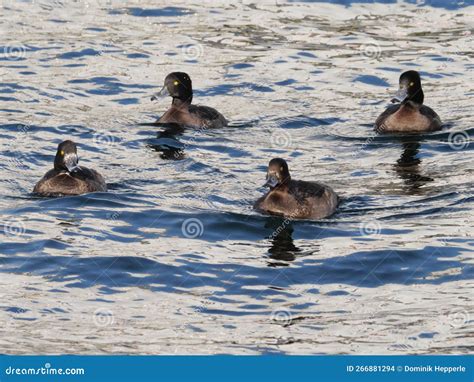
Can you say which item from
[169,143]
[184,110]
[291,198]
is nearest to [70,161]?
[291,198]

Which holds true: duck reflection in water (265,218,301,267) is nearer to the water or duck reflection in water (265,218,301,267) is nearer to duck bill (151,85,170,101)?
the water

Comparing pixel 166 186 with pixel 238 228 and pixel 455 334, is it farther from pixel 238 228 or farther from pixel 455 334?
pixel 455 334

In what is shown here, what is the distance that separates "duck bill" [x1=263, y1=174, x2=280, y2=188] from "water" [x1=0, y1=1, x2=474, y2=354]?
54 cm

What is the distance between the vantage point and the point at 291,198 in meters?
18.8

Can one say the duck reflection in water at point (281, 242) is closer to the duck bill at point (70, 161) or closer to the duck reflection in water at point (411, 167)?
the duck reflection in water at point (411, 167)

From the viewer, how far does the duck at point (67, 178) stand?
63.8ft

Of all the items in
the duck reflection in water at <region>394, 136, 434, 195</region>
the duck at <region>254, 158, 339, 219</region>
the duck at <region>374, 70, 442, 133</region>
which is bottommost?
the duck at <region>254, 158, 339, 219</region>

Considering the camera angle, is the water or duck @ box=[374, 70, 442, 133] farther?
duck @ box=[374, 70, 442, 133]

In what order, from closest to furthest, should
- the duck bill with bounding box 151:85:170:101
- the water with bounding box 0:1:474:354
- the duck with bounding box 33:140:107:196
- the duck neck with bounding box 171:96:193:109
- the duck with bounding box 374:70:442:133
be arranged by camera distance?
the water with bounding box 0:1:474:354 → the duck with bounding box 33:140:107:196 → the duck with bounding box 374:70:442:133 → the duck neck with bounding box 171:96:193:109 → the duck bill with bounding box 151:85:170:101

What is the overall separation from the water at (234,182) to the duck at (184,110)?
0.40m

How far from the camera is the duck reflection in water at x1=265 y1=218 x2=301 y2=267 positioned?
1722cm

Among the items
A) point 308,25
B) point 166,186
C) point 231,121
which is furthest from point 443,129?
point 308,25

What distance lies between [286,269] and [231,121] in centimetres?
916

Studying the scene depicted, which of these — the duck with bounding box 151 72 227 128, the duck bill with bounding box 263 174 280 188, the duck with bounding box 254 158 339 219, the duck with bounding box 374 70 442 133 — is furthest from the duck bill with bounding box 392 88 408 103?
the duck bill with bounding box 263 174 280 188
